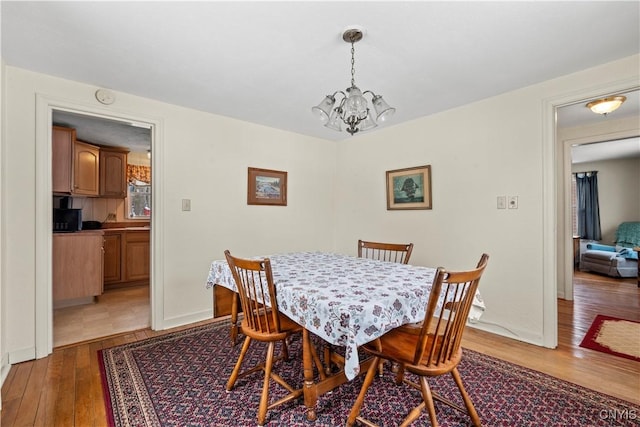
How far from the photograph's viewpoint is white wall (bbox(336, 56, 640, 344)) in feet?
8.14

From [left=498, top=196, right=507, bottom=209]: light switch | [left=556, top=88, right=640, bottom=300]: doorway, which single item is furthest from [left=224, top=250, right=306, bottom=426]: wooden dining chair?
[left=556, top=88, right=640, bottom=300]: doorway

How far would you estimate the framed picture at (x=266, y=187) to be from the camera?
11.6ft

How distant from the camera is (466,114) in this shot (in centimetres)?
298

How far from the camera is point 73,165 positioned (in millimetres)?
3619

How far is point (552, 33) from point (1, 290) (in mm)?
3860

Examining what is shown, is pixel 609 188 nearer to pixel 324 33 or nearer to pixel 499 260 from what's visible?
pixel 499 260

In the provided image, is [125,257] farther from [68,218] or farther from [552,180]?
[552,180]

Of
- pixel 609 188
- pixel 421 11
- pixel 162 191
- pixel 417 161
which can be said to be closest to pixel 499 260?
pixel 417 161

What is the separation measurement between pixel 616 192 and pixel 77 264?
30.0 feet

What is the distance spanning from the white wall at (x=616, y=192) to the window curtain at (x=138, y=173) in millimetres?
8667

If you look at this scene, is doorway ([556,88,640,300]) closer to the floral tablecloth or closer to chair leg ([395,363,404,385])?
the floral tablecloth

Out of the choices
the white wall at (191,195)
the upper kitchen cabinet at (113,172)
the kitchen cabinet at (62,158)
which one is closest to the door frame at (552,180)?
the white wall at (191,195)

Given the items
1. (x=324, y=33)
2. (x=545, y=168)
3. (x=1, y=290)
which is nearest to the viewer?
(x=324, y=33)

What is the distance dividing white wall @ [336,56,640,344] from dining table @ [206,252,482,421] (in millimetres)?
1156
